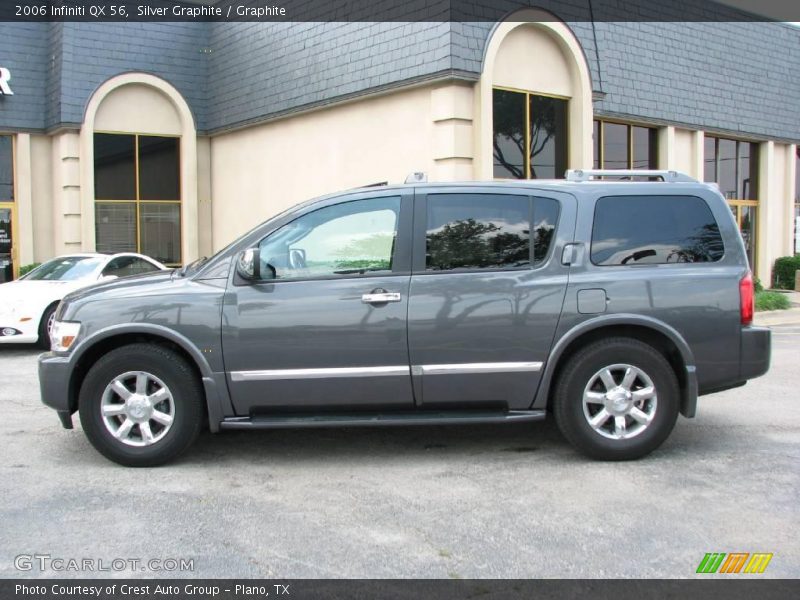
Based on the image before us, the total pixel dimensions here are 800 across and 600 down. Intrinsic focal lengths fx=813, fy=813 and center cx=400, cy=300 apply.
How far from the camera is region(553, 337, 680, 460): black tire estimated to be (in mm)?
5500

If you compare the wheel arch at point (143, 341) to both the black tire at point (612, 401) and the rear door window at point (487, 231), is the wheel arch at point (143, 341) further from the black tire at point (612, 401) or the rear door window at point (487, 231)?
the black tire at point (612, 401)

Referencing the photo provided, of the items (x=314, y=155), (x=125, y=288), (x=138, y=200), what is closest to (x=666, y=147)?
(x=314, y=155)

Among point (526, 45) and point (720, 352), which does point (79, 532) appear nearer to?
point (720, 352)

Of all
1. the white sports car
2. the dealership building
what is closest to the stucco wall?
the dealership building

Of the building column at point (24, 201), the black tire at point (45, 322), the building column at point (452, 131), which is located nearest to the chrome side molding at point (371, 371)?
the black tire at point (45, 322)

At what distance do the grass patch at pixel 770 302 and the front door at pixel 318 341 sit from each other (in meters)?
11.7

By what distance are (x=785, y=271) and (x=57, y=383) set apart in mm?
18476

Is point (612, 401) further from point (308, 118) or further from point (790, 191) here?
point (790, 191)

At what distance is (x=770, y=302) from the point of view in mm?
15250

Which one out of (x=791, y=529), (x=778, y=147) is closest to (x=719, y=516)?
(x=791, y=529)

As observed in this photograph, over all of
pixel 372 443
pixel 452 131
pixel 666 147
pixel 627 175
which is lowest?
pixel 372 443

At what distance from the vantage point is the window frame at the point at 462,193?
556 centimetres

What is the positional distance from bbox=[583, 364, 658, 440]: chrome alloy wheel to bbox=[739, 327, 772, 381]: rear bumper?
0.68m
